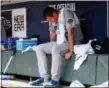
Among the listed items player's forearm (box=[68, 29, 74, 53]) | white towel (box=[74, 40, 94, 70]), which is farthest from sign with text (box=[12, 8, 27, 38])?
white towel (box=[74, 40, 94, 70])

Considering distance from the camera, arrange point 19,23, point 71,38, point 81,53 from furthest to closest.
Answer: point 19,23, point 71,38, point 81,53

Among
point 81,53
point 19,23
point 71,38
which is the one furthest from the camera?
point 19,23

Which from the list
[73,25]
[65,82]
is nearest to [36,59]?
[65,82]

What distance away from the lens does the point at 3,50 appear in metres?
6.91

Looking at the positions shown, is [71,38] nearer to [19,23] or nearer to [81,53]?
[81,53]

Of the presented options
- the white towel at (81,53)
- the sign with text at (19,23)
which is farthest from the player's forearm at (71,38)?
the sign with text at (19,23)

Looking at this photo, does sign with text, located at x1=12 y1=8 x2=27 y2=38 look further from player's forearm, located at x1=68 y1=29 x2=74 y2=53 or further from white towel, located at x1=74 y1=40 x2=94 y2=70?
white towel, located at x1=74 y1=40 x2=94 y2=70

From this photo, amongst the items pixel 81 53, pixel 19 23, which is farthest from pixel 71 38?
pixel 19 23

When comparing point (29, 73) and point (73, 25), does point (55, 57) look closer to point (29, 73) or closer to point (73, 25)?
point (73, 25)

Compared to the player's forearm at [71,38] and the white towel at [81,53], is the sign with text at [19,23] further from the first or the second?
the white towel at [81,53]

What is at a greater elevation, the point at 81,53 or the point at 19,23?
the point at 19,23

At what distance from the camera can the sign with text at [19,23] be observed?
7.65m

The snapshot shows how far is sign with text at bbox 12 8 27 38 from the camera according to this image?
25.1ft

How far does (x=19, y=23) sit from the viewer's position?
7738 millimetres
